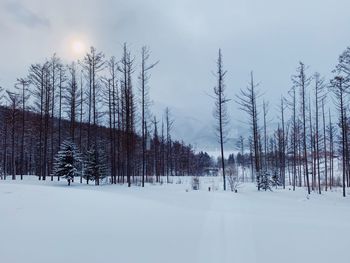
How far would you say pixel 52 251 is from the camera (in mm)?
5926

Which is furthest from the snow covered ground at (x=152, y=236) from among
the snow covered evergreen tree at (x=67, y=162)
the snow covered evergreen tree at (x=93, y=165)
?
the snow covered evergreen tree at (x=67, y=162)

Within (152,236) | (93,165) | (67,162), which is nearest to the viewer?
(152,236)

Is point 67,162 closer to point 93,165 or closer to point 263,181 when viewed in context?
point 93,165

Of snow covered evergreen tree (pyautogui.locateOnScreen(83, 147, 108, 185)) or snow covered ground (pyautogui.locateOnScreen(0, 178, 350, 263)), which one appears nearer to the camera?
snow covered ground (pyautogui.locateOnScreen(0, 178, 350, 263))

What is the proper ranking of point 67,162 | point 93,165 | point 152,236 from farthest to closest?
point 93,165 < point 67,162 < point 152,236

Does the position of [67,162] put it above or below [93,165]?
above

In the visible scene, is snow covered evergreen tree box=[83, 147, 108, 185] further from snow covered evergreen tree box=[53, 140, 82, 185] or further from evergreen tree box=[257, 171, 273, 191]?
evergreen tree box=[257, 171, 273, 191]

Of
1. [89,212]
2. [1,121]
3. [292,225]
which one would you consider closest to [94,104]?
[1,121]

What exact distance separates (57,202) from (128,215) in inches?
103

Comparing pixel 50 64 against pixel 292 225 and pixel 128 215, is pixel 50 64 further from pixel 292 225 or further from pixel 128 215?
pixel 292 225

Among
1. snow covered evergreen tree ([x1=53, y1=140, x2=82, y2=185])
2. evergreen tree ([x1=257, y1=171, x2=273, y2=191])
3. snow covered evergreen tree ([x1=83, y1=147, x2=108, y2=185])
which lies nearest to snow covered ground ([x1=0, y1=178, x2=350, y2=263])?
snow covered evergreen tree ([x1=83, y1=147, x2=108, y2=185])

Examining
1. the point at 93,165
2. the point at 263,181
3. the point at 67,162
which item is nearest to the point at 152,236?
the point at 93,165

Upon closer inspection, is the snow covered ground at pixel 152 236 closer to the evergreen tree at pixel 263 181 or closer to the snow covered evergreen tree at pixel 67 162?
the snow covered evergreen tree at pixel 67 162

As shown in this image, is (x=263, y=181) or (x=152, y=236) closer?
(x=152, y=236)
